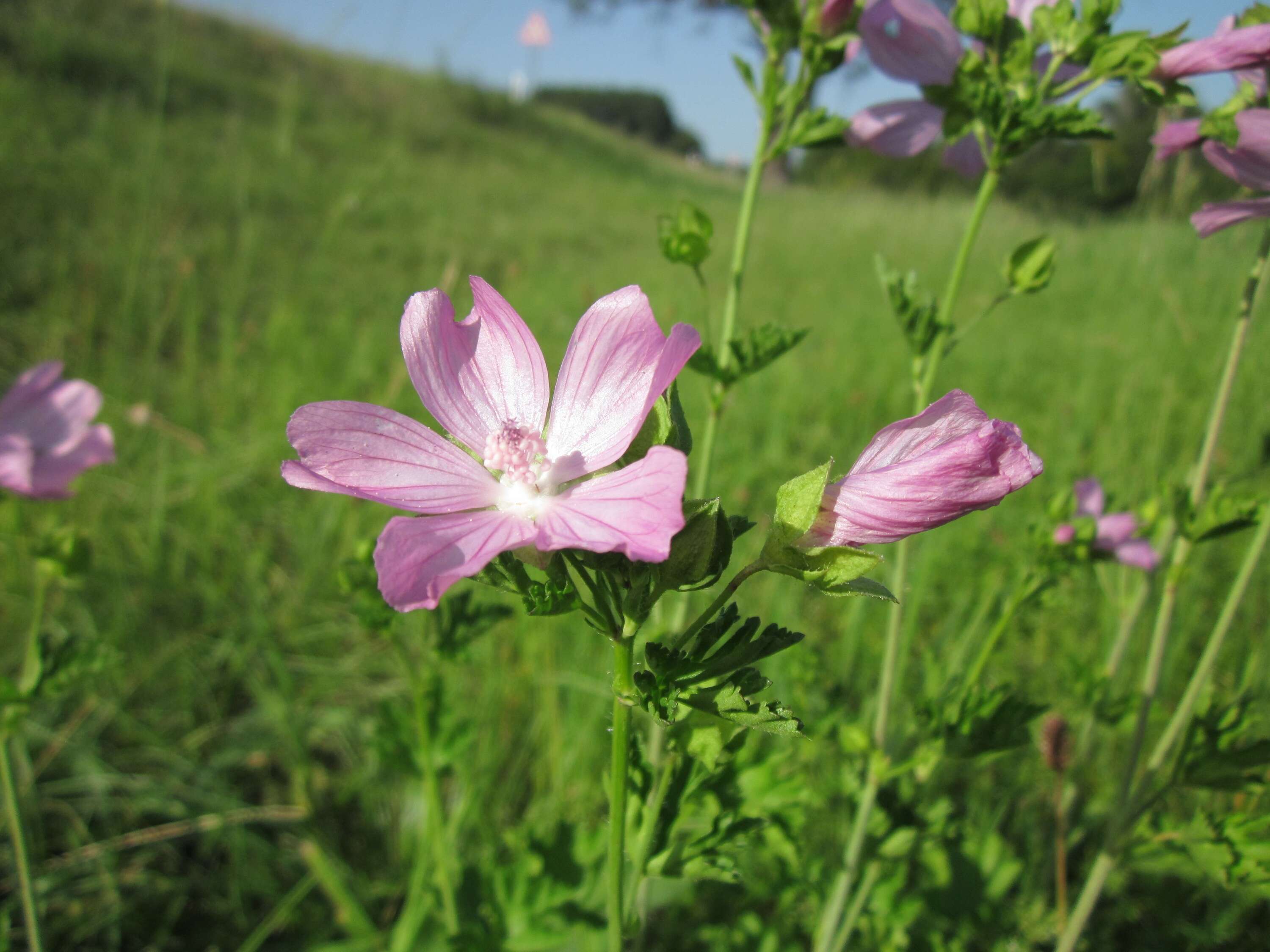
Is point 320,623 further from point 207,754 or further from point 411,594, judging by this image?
point 411,594

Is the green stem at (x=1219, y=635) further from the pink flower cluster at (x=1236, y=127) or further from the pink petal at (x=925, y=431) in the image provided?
the pink petal at (x=925, y=431)

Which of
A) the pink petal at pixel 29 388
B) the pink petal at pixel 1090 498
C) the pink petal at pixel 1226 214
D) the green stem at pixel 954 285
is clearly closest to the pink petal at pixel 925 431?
the green stem at pixel 954 285

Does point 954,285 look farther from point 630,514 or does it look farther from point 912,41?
point 630,514

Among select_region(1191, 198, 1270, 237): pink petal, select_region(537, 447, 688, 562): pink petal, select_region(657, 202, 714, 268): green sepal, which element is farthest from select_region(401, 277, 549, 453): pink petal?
select_region(1191, 198, 1270, 237): pink petal

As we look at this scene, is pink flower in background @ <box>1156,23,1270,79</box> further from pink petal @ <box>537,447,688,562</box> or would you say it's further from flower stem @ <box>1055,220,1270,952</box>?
pink petal @ <box>537,447,688,562</box>

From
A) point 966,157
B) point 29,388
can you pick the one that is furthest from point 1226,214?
point 29,388
